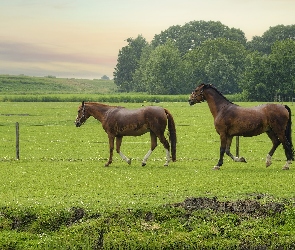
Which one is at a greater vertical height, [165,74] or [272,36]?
[272,36]

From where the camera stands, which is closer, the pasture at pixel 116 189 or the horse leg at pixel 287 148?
the pasture at pixel 116 189

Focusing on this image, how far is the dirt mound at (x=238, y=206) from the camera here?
12.9 metres

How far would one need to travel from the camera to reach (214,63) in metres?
111

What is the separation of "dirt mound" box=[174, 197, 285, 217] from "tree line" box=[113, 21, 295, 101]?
80880 millimetres

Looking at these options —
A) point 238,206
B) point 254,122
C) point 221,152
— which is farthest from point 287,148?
point 238,206

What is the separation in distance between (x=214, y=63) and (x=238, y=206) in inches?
3930

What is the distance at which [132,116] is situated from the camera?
2011 cm

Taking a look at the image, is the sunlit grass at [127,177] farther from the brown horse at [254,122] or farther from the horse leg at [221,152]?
the brown horse at [254,122]

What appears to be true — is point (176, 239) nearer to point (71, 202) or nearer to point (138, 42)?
point (71, 202)

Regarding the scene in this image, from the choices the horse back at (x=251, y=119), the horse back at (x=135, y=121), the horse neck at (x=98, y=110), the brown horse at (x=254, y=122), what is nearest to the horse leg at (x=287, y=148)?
the brown horse at (x=254, y=122)

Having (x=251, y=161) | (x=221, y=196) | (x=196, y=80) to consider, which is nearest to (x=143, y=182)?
(x=221, y=196)

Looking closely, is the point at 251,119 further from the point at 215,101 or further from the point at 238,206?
the point at 238,206

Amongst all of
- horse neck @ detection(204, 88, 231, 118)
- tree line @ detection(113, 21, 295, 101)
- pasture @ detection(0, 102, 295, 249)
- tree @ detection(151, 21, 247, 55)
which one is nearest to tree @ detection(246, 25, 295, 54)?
tree line @ detection(113, 21, 295, 101)

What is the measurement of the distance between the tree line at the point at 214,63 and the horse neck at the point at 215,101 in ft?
243
